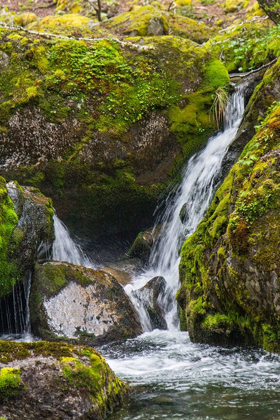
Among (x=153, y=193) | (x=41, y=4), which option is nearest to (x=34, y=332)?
(x=153, y=193)

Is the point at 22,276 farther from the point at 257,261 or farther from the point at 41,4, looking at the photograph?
the point at 41,4

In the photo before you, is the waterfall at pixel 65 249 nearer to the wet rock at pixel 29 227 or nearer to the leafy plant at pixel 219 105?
the wet rock at pixel 29 227

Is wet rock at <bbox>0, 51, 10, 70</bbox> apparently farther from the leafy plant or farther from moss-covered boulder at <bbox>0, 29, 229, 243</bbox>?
the leafy plant

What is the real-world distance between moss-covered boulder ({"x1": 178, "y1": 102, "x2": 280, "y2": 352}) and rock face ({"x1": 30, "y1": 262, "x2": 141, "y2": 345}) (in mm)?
1239

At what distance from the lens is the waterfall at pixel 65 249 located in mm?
8781

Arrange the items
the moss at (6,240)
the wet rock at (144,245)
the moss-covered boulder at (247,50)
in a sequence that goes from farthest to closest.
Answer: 1. the moss-covered boulder at (247,50)
2. the wet rock at (144,245)
3. the moss at (6,240)

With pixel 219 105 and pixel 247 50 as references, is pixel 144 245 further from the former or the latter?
pixel 247 50

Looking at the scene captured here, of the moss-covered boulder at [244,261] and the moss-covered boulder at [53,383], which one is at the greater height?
the moss-covered boulder at [244,261]

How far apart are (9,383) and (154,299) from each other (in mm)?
4487

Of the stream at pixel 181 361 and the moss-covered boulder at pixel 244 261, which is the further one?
the moss-covered boulder at pixel 244 261

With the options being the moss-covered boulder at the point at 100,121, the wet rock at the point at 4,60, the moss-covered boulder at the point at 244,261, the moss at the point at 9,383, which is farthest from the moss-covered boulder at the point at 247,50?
the moss at the point at 9,383

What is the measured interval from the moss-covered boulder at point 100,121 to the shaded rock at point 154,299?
2.89 meters

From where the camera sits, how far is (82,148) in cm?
964

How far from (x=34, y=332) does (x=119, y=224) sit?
422 centimetres
